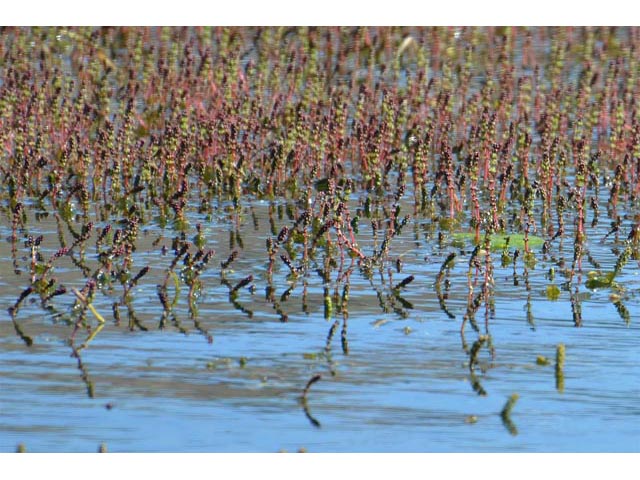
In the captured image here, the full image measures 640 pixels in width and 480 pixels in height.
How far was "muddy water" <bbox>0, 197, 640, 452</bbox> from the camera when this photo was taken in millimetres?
5266

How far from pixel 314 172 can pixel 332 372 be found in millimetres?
3698

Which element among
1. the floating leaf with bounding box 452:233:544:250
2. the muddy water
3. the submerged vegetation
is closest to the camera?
the muddy water

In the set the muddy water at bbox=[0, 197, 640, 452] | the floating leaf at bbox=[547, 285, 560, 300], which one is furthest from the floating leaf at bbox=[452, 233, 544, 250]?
the floating leaf at bbox=[547, 285, 560, 300]

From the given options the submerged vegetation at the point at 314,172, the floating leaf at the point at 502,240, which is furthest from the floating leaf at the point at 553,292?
the floating leaf at the point at 502,240

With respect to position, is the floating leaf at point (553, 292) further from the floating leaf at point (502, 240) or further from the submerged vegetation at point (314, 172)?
the floating leaf at point (502, 240)

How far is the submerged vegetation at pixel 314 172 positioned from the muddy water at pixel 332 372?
6 cm

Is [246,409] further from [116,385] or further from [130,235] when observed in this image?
[130,235]

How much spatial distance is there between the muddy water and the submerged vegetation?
0.06m

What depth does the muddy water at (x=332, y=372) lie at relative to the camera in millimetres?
5266

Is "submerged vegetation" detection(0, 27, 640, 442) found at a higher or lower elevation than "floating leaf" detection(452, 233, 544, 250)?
higher

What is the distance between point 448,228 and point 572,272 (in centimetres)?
175

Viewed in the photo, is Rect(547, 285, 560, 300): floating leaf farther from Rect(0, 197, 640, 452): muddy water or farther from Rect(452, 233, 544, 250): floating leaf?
Rect(452, 233, 544, 250): floating leaf

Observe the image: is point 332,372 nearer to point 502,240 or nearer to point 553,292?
point 553,292
